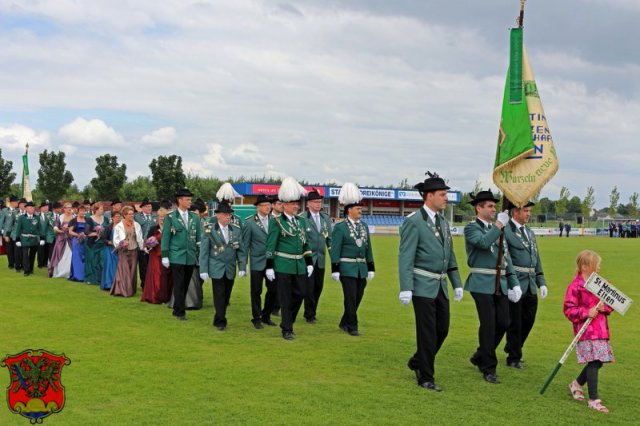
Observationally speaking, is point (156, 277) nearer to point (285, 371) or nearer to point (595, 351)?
point (285, 371)

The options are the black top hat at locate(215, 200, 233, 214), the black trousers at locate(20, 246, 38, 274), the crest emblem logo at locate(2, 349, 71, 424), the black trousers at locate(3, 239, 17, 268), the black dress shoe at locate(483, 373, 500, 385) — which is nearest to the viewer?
the crest emblem logo at locate(2, 349, 71, 424)

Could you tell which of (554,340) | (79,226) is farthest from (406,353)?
(79,226)

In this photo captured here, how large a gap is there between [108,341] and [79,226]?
847 centimetres

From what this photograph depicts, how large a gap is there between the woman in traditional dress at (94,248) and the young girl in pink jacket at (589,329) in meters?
12.1

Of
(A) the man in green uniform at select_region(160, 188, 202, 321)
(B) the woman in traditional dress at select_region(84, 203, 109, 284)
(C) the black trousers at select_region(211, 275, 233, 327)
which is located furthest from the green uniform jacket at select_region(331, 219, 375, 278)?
(B) the woman in traditional dress at select_region(84, 203, 109, 284)

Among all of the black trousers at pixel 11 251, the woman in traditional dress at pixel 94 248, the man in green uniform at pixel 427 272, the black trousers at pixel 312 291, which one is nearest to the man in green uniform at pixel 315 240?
the black trousers at pixel 312 291

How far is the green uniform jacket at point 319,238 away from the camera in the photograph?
1147 centimetres

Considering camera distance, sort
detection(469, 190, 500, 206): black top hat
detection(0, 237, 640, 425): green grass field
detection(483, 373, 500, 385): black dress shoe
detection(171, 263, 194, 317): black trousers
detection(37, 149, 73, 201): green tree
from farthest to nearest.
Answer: detection(37, 149, 73, 201): green tree < detection(171, 263, 194, 317): black trousers < detection(469, 190, 500, 206): black top hat < detection(483, 373, 500, 385): black dress shoe < detection(0, 237, 640, 425): green grass field

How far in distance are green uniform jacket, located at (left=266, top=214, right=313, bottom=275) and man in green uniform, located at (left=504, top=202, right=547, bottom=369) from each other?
306 cm

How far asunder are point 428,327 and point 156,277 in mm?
7517

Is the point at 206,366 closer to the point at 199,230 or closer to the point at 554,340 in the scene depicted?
the point at 199,230

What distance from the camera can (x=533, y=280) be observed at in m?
8.33

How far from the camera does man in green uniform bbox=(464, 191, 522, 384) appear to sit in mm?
7613

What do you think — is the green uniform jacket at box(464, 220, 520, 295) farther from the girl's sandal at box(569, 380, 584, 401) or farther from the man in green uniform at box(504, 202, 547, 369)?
the girl's sandal at box(569, 380, 584, 401)
